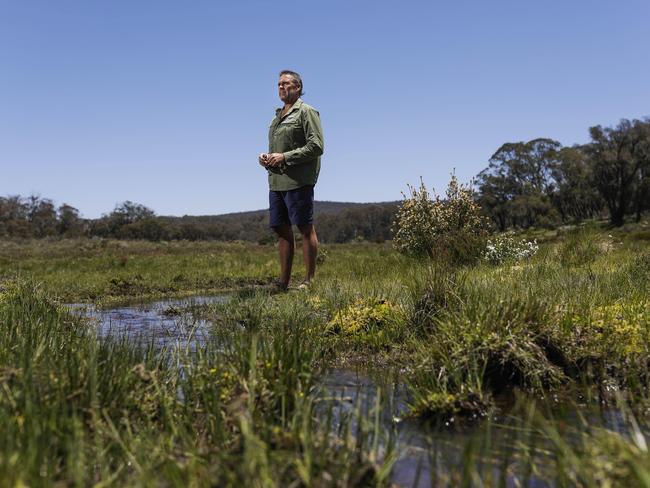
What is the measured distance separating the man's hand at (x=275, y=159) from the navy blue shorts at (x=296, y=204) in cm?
39

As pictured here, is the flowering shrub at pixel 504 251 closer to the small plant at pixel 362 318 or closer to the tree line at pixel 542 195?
the small plant at pixel 362 318

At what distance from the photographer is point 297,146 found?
23.8ft

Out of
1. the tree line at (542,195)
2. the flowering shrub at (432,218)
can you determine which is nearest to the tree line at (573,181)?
the tree line at (542,195)

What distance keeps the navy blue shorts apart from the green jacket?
85 mm

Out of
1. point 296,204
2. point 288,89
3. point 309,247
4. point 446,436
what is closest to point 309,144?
point 296,204

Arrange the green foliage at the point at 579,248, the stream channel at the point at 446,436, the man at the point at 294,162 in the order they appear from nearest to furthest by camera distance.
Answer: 1. the stream channel at the point at 446,436
2. the man at the point at 294,162
3. the green foliage at the point at 579,248

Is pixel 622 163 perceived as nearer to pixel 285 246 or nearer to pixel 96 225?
pixel 285 246

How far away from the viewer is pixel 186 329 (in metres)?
5.04

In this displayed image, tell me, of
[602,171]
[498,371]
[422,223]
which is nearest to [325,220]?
[602,171]

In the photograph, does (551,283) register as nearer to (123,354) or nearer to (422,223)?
(123,354)

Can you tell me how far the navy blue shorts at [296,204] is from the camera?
7.04 meters

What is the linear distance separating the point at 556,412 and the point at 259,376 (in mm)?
1380

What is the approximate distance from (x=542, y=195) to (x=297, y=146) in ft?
245

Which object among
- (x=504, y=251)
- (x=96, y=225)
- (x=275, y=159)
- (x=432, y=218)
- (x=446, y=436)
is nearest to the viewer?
(x=446, y=436)
